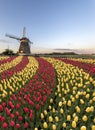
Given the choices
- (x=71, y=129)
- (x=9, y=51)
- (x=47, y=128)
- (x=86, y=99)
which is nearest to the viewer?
(x=71, y=129)

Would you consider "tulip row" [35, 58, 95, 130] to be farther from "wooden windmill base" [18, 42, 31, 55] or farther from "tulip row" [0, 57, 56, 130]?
"wooden windmill base" [18, 42, 31, 55]

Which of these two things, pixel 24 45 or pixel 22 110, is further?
pixel 24 45

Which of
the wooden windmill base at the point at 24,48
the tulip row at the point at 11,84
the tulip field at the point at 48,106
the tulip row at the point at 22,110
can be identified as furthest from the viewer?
the wooden windmill base at the point at 24,48

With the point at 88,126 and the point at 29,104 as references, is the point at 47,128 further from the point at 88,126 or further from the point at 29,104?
the point at 29,104

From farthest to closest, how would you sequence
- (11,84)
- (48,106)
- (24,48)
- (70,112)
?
(24,48)
(11,84)
(48,106)
(70,112)

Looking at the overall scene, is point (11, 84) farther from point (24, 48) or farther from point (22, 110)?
point (24, 48)

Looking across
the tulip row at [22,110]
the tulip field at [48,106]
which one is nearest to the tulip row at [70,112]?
the tulip field at [48,106]

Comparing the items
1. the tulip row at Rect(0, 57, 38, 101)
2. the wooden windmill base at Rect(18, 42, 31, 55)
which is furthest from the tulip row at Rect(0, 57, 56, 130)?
the wooden windmill base at Rect(18, 42, 31, 55)

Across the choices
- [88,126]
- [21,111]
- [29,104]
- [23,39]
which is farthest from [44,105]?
[23,39]

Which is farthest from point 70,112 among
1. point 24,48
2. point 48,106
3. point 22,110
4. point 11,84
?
point 24,48

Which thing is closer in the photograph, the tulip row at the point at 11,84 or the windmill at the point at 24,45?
the tulip row at the point at 11,84

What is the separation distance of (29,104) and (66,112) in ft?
3.79

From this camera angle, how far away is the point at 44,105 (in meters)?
7.44

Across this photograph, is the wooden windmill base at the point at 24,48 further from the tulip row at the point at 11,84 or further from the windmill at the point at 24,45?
the tulip row at the point at 11,84
